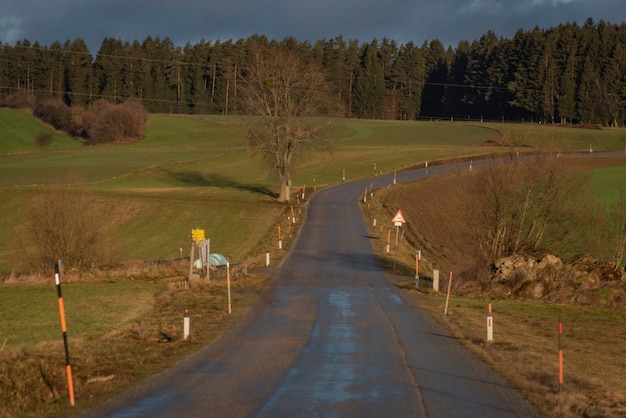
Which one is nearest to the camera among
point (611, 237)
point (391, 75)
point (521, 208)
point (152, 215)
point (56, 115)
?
point (521, 208)

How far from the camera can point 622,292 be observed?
31.1 meters

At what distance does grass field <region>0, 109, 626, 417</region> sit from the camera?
17.0 metres

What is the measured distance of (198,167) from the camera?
90875 millimetres

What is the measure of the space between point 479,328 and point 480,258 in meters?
19.8

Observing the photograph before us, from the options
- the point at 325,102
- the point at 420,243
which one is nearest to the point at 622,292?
the point at 420,243

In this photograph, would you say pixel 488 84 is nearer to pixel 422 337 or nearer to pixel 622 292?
pixel 622 292

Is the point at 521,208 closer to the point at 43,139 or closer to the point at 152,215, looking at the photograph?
the point at 152,215

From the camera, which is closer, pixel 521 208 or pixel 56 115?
pixel 521 208

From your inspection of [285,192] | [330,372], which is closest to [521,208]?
[330,372]

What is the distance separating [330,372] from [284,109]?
168 ft

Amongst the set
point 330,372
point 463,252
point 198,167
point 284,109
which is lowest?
point 463,252

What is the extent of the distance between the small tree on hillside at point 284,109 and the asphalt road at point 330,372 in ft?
120

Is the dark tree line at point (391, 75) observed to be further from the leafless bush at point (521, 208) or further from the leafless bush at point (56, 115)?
the leafless bush at point (521, 208)

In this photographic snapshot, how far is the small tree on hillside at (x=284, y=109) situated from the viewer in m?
64.6
